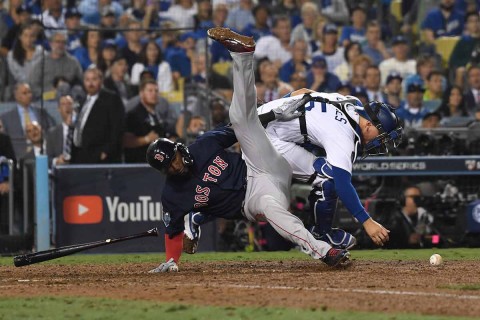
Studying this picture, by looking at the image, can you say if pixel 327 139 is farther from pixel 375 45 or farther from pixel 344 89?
pixel 375 45

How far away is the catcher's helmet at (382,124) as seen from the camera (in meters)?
7.73

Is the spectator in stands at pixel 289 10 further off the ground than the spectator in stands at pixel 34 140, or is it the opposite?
the spectator in stands at pixel 289 10

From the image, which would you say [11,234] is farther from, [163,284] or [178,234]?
[163,284]

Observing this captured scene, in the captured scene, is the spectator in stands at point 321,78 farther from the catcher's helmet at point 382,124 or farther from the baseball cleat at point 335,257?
the baseball cleat at point 335,257

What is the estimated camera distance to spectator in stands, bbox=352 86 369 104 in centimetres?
1341

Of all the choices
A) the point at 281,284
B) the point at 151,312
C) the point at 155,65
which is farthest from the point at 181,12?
the point at 151,312

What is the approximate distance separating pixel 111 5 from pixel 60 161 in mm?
3815

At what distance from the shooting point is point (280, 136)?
808 cm

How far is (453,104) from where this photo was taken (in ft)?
44.1

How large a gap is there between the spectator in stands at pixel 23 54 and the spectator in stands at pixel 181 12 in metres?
2.14

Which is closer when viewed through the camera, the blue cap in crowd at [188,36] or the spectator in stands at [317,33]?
the blue cap in crowd at [188,36]

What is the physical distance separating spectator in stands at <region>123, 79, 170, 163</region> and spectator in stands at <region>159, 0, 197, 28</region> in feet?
7.89

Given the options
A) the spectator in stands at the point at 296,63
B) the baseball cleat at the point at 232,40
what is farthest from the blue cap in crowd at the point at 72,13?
the baseball cleat at the point at 232,40

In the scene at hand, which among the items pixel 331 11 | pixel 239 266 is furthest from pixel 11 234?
pixel 331 11
